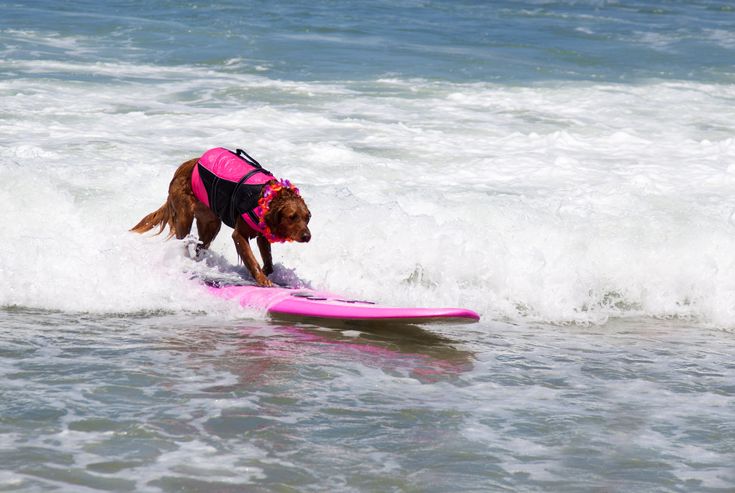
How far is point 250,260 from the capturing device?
7.32 metres

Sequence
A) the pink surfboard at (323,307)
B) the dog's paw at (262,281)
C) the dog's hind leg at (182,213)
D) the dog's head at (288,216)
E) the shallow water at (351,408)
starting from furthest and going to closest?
the dog's hind leg at (182,213) → the dog's paw at (262,281) → the dog's head at (288,216) → the pink surfboard at (323,307) → the shallow water at (351,408)

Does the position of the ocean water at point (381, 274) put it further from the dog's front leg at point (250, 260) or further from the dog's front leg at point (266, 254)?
the dog's front leg at point (250, 260)

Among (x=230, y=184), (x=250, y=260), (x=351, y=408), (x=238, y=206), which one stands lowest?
(x=351, y=408)

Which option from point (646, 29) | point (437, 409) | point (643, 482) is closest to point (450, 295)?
point (437, 409)

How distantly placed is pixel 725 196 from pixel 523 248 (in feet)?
11.0

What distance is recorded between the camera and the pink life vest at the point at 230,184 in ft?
22.8

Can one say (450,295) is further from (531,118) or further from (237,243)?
(531,118)

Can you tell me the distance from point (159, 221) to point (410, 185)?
3617 mm

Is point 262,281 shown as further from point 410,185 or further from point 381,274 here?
point 410,185

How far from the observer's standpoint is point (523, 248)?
8.78m

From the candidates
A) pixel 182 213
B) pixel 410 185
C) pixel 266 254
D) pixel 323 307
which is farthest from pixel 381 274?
pixel 410 185

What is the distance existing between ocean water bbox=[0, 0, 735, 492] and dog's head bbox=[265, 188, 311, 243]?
0.60m

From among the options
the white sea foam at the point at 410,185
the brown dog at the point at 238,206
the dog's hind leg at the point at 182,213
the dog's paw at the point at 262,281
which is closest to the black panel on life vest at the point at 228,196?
the brown dog at the point at 238,206

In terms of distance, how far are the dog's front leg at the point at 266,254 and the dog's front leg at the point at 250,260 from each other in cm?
15
